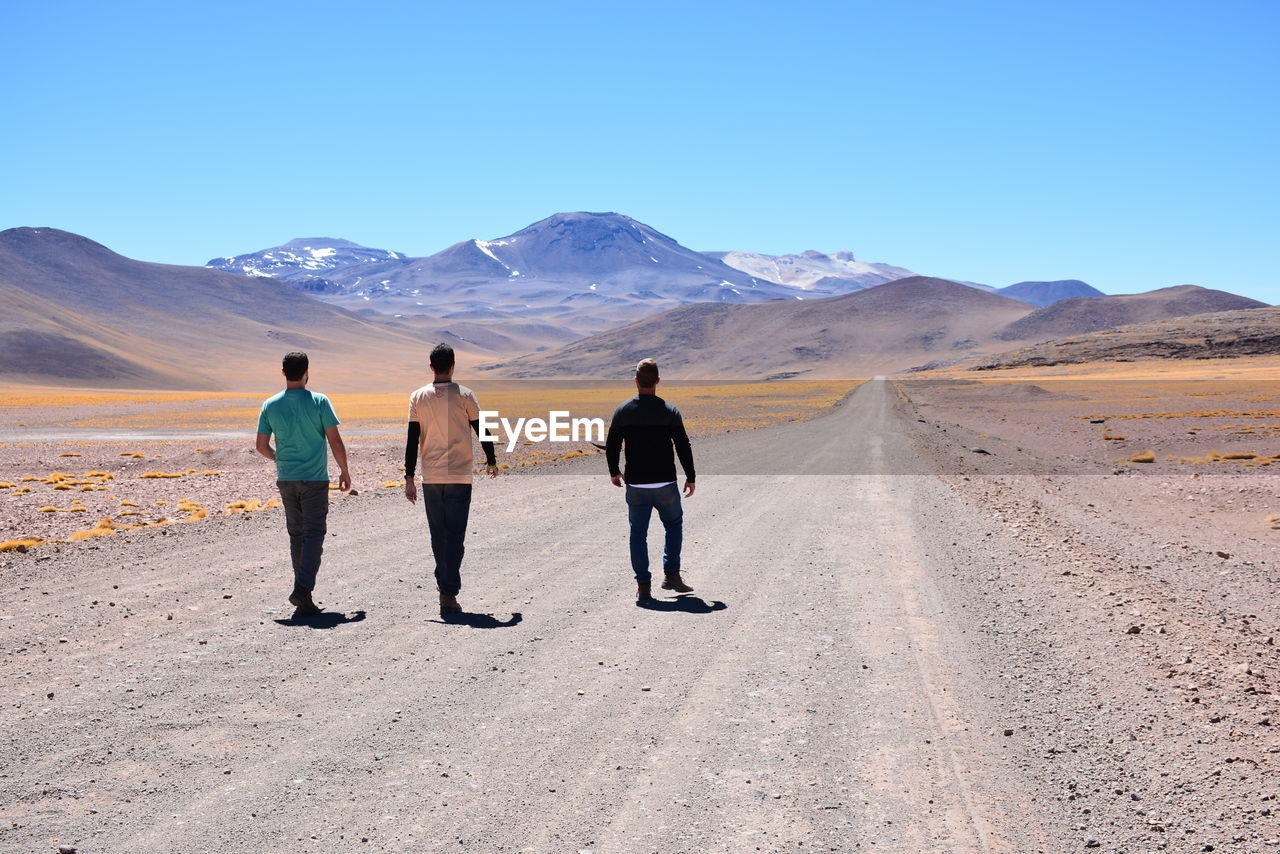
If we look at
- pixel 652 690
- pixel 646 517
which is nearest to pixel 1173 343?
pixel 646 517

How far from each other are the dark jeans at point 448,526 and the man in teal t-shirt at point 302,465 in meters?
Answer: 0.83

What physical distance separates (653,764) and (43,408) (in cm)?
9074

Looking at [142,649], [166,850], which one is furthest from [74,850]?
[142,649]

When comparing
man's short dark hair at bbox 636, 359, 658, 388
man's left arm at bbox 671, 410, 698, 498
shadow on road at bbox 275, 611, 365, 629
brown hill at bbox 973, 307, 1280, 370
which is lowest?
shadow on road at bbox 275, 611, 365, 629

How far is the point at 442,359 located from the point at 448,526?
4.94ft

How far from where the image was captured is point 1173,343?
6137 inches

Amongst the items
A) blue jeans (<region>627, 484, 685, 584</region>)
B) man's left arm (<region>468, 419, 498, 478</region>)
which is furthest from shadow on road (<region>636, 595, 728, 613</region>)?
man's left arm (<region>468, 419, 498, 478</region>)

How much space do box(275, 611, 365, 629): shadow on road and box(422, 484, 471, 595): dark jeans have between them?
0.79 m

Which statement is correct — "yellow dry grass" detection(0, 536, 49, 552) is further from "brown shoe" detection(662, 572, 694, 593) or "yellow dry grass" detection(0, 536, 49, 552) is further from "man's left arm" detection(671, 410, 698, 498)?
"man's left arm" detection(671, 410, 698, 498)

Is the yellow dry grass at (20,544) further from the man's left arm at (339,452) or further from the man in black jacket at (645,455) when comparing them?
the man in black jacket at (645,455)

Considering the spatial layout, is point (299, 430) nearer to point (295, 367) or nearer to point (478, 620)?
point (295, 367)

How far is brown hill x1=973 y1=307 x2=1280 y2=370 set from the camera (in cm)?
14912

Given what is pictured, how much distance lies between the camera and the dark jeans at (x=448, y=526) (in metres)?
8.95

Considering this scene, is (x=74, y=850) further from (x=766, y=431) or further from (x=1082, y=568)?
(x=766, y=431)
